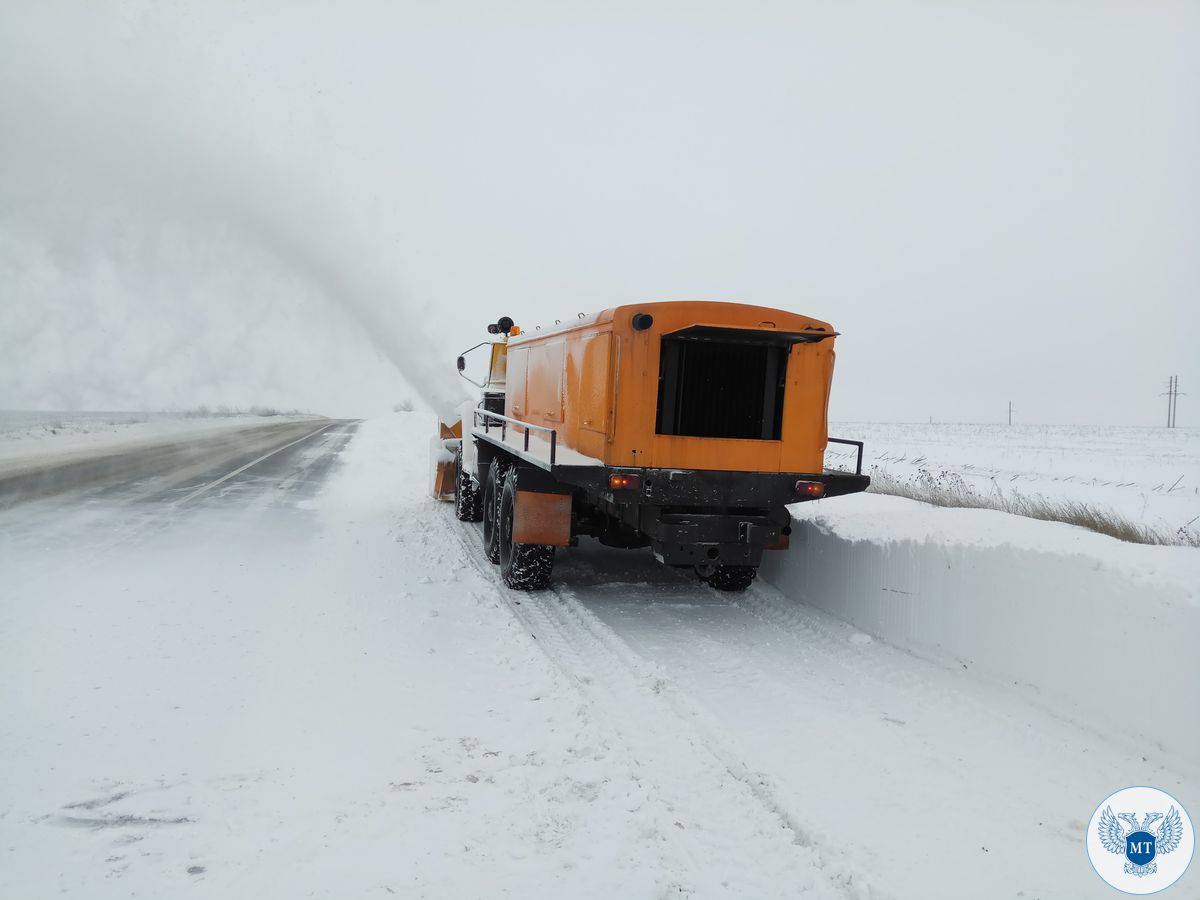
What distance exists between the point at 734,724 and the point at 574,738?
101cm

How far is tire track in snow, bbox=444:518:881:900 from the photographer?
131 inches

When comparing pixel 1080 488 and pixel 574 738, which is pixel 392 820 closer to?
pixel 574 738

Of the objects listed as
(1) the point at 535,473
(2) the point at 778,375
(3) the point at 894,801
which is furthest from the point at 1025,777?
(1) the point at 535,473

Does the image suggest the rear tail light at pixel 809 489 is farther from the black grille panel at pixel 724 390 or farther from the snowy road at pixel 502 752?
the snowy road at pixel 502 752

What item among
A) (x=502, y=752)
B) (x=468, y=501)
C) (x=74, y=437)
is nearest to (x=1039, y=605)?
(x=502, y=752)

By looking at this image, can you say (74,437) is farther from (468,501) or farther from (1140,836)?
(1140,836)

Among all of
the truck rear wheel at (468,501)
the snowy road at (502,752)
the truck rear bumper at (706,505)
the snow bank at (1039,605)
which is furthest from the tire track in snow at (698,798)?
the truck rear wheel at (468,501)

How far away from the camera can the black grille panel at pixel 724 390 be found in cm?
716

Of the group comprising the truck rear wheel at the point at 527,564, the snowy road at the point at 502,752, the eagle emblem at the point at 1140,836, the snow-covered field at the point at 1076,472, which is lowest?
the snowy road at the point at 502,752

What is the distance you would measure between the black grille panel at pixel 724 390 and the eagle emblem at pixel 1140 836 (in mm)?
4002

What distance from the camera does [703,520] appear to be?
270 inches

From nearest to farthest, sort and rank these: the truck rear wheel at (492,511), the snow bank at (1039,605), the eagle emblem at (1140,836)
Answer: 1. the eagle emblem at (1140,836)
2. the snow bank at (1039,605)
3. the truck rear wheel at (492,511)

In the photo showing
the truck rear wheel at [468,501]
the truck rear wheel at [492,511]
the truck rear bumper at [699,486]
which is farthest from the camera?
the truck rear wheel at [468,501]

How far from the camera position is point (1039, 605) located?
546 centimetres
